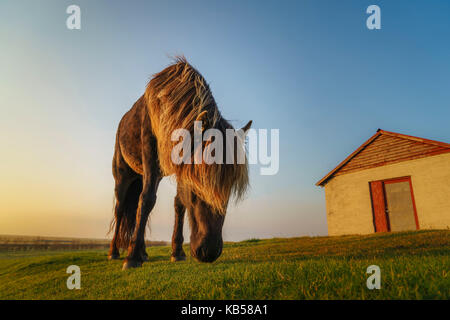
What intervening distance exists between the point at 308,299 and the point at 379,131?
14.7 meters

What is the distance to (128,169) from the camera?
19.7 ft

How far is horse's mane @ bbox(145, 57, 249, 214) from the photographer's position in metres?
2.66

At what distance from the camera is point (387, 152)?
504 inches

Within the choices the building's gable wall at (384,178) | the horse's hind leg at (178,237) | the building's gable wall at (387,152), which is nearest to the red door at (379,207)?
the building's gable wall at (384,178)

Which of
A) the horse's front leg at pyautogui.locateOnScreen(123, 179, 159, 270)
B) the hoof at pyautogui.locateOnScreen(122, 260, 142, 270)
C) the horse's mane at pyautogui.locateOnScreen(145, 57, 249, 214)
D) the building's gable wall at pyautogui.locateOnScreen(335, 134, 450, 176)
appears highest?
the building's gable wall at pyautogui.locateOnScreen(335, 134, 450, 176)

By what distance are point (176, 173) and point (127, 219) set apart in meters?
3.71

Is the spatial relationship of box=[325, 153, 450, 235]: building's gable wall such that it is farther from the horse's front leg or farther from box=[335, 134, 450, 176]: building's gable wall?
the horse's front leg

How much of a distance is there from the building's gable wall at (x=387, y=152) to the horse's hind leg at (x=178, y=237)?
1211 cm

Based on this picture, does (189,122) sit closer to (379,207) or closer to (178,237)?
(178,237)

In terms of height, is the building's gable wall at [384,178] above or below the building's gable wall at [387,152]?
below

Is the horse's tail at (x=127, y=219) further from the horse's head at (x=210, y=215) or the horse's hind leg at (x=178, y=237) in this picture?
the horse's head at (x=210, y=215)

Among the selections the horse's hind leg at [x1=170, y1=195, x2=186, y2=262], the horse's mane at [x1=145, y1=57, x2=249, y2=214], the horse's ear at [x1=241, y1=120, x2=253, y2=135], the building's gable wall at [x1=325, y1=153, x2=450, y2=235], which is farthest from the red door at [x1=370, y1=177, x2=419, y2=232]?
the horse's mane at [x1=145, y1=57, x2=249, y2=214]

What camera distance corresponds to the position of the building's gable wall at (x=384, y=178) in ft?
34.6
